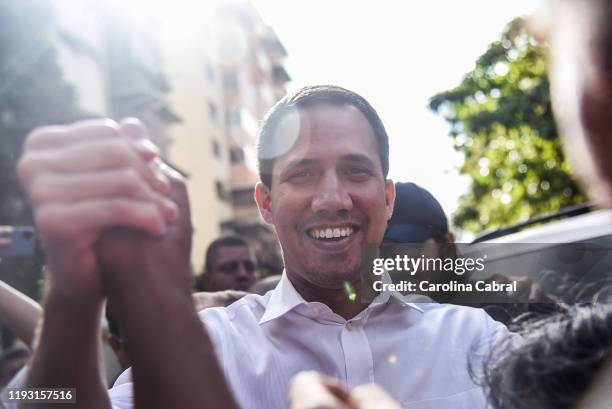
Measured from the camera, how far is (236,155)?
27312 millimetres

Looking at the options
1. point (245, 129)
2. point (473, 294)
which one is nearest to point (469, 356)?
point (473, 294)

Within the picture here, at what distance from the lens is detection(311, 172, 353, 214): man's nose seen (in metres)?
1.58

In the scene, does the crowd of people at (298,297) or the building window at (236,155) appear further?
the building window at (236,155)

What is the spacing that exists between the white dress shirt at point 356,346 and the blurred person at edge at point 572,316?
31 centimetres

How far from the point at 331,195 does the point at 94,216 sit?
95 cm

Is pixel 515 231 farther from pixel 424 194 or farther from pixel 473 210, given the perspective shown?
pixel 473 210

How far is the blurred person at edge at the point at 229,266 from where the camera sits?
161 inches

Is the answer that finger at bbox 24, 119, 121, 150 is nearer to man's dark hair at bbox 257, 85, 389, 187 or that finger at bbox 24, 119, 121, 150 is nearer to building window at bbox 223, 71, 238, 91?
man's dark hair at bbox 257, 85, 389, 187

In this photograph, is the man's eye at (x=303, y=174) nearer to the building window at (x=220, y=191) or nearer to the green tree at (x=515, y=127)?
the green tree at (x=515, y=127)

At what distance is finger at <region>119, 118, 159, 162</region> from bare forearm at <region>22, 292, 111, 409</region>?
0.61 feet

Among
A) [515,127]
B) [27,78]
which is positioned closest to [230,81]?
[27,78]

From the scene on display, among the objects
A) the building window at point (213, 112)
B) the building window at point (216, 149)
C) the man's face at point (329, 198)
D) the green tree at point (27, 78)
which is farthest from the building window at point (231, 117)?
the man's face at point (329, 198)

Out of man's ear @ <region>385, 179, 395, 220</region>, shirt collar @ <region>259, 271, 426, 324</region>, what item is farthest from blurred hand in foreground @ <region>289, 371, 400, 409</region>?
man's ear @ <region>385, 179, 395, 220</region>

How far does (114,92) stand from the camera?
21.1m
